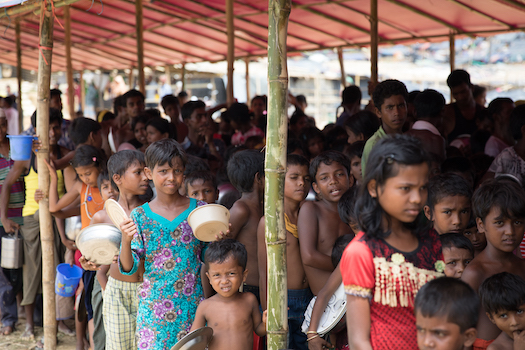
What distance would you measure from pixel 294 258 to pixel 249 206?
0.48 metres

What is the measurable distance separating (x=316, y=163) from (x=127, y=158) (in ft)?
3.93

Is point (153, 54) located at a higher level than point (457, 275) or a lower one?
higher

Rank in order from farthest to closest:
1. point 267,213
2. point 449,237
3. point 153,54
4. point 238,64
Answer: point 238,64, point 153,54, point 449,237, point 267,213

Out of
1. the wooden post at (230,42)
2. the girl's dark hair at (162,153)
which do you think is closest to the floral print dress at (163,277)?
the girl's dark hair at (162,153)

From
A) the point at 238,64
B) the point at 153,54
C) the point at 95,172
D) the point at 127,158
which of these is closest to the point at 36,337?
the point at 95,172

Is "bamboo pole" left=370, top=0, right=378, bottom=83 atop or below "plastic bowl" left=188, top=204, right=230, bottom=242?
atop

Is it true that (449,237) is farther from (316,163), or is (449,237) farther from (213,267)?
(213,267)

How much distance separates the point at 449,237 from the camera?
277 centimetres

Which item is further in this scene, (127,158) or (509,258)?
(127,158)

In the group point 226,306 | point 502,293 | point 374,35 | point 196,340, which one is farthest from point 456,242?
point 374,35

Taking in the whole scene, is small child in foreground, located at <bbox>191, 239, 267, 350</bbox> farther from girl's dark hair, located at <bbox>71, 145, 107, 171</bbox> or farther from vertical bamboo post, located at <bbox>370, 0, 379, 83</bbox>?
vertical bamboo post, located at <bbox>370, 0, 379, 83</bbox>

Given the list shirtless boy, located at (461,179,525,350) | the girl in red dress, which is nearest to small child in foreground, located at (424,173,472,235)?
shirtless boy, located at (461,179,525,350)

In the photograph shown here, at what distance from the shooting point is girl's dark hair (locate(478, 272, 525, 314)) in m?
2.26

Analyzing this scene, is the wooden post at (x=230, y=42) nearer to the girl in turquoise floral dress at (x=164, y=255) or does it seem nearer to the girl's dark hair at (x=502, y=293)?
the girl in turquoise floral dress at (x=164, y=255)
